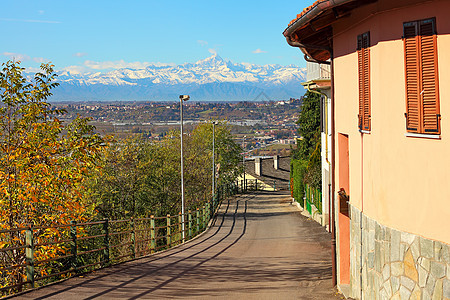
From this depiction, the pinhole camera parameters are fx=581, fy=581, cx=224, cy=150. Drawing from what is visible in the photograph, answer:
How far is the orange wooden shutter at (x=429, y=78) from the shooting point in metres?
6.52

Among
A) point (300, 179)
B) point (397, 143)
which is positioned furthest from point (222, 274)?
point (300, 179)

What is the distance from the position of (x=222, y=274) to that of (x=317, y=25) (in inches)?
272

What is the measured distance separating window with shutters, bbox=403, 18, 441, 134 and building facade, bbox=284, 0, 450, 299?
0.04 ft

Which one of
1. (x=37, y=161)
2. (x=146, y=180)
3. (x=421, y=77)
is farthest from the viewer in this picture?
(x=146, y=180)

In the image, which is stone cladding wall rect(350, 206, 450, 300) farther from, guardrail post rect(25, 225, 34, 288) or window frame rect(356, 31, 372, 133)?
guardrail post rect(25, 225, 34, 288)

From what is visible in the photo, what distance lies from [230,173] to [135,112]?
12726cm

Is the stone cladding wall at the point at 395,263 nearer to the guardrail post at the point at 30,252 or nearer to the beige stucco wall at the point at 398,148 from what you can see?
the beige stucco wall at the point at 398,148

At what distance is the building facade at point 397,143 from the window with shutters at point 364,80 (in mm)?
16

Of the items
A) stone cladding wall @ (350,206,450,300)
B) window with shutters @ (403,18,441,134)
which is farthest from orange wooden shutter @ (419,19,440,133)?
stone cladding wall @ (350,206,450,300)

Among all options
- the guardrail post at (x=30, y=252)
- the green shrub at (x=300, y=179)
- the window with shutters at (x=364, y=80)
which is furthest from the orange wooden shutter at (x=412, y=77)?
the green shrub at (x=300, y=179)

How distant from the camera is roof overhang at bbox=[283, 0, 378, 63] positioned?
8141mm

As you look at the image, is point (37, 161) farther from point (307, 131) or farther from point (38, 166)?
point (307, 131)

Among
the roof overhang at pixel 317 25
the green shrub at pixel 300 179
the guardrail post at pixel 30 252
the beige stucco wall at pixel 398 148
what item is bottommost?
the green shrub at pixel 300 179

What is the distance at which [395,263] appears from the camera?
7.45 metres
